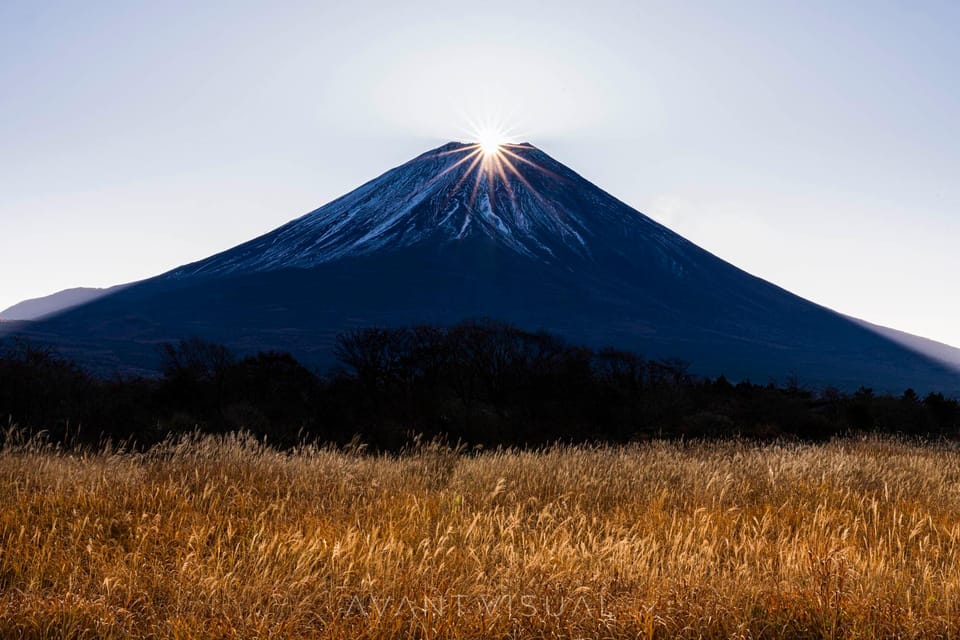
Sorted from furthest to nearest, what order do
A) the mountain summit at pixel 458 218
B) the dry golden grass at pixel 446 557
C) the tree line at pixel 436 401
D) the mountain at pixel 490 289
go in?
the mountain summit at pixel 458 218
the mountain at pixel 490 289
the tree line at pixel 436 401
the dry golden grass at pixel 446 557

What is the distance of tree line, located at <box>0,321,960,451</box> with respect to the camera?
14969 mm

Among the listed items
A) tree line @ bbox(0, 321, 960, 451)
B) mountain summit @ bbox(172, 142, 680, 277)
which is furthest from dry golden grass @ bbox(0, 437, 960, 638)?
mountain summit @ bbox(172, 142, 680, 277)

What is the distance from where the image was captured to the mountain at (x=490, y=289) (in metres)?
118

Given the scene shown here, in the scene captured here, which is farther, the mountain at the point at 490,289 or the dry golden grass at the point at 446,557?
the mountain at the point at 490,289

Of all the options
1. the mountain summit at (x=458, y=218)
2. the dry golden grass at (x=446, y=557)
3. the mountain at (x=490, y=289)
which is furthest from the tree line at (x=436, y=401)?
the mountain summit at (x=458, y=218)

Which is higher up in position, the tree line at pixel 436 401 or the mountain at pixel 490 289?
the mountain at pixel 490 289

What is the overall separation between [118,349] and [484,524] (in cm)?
11017

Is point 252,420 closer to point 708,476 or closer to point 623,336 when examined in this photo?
point 708,476

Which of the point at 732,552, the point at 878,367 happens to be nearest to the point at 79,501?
the point at 732,552

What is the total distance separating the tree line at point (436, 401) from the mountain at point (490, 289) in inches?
2946

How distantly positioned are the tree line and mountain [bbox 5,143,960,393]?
74.8 meters

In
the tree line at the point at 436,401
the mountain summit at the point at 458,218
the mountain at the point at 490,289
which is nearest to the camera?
the tree line at the point at 436,401

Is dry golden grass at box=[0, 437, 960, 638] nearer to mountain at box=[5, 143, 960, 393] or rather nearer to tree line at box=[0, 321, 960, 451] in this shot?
tree line at box=[0, 321, 960, 451]

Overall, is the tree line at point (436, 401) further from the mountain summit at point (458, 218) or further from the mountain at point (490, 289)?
the mountain summit at point (458, 218)
